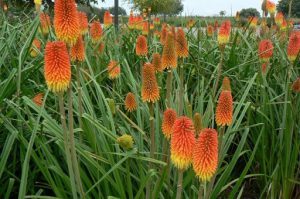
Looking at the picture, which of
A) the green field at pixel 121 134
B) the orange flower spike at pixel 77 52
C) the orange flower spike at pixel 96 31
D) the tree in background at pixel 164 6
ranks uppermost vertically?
the tree in background at pixel 164 6

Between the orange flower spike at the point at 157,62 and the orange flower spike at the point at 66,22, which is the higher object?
the orange flower spike at the point at 66,22

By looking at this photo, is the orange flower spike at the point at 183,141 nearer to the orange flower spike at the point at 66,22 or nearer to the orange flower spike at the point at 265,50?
the orange flower spike at the point at 66,22

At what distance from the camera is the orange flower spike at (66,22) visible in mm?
1469

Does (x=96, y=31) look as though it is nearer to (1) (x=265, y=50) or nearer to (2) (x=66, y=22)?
(1) (x=265, y=50)

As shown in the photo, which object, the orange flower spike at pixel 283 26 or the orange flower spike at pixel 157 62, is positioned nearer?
the orange flower spike at pixel 157 62

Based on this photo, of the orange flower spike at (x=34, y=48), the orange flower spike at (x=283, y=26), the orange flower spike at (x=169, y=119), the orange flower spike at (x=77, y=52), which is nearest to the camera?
the orange flower spike at (x=169, y=119)

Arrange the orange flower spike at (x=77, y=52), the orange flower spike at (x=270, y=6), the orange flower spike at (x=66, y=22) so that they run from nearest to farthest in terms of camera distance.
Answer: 1. the orange flower spike at (x=66, y=22)
2. the orange flower spike at (x=77, y=52)
3. the orange flower spike at (x=270, y=6)

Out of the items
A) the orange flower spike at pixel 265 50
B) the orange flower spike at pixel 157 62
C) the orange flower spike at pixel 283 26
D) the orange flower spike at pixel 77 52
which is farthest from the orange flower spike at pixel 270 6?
the orange flower spike at pixel 77 52

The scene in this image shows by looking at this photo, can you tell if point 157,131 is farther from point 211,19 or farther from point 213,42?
point 211,19

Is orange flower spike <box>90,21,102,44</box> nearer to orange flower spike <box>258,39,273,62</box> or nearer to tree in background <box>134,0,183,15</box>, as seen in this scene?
orange flower spike <box>258,39,273,62</box>

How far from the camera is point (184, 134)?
1.32 meters

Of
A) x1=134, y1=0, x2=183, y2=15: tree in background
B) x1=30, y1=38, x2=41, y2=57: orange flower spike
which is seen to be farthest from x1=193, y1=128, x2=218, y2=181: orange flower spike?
x1=134, y1=0, x2=183, y2=15: tree in background

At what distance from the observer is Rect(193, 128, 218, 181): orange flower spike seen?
129cm

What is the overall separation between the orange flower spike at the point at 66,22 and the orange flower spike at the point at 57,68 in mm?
102
